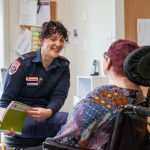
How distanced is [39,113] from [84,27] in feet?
6.16

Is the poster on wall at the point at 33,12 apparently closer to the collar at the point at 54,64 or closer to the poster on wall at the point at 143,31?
the poster on wall at the point at 143,31

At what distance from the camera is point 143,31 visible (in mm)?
3480

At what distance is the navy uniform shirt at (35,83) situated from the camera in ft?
6.63

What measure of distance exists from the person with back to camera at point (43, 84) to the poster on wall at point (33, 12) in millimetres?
1263

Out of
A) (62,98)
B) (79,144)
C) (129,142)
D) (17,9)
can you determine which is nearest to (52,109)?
(62,98)

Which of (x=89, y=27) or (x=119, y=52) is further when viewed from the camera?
(x=89, y=27)

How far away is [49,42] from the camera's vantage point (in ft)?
7.03

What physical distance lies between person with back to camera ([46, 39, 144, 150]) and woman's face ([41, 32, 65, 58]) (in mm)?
809

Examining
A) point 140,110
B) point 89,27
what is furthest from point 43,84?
point 89,27

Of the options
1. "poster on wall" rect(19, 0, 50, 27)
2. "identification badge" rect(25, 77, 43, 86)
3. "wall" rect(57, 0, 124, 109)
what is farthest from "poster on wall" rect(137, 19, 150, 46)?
"identification badge" rect(25, 77, 43, 86)

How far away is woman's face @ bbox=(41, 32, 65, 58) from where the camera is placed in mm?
2123

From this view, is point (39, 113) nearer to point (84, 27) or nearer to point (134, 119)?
point (134, 119)

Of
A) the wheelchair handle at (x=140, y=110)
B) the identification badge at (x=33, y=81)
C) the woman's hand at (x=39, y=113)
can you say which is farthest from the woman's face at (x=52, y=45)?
the wheelchair handle at (x=140, y=110)

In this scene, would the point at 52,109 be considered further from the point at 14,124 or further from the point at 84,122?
the point at 84,122
